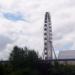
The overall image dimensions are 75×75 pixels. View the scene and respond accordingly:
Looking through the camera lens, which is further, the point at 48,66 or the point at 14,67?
the point at 48,66

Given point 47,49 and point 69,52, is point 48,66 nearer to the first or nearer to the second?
point 47,49

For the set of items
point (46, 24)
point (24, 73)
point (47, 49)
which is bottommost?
point (24, 73)

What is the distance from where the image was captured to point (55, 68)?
36031 millimetres

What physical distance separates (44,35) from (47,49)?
3.73 metres

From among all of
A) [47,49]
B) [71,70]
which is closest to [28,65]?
[71,70]

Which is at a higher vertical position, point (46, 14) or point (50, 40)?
point (46, 14)

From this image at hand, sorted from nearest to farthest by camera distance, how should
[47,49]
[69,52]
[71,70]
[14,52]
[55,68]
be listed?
[55,68] → [71,70] → [14,52] → [47,49] → [69,52]

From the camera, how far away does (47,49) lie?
259ft

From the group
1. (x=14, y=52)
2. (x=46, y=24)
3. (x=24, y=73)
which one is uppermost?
(x=46, y=24)

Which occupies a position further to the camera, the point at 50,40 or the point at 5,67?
the point at 50,40

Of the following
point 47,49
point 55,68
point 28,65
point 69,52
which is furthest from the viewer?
point 69,52

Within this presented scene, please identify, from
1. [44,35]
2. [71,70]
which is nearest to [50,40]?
[44,35]

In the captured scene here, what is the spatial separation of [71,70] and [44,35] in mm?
41383

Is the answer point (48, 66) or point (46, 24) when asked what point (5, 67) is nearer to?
point (48, 66)
